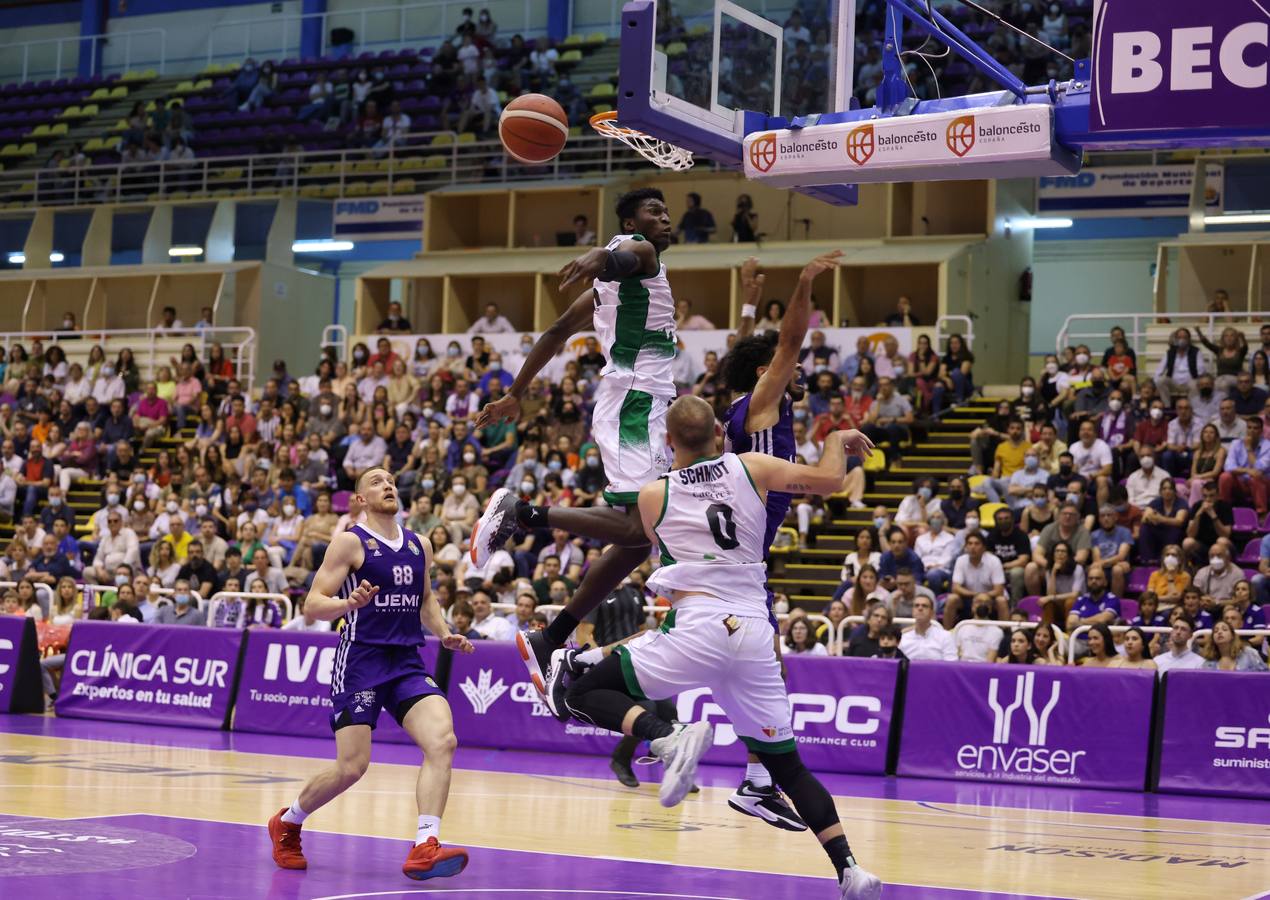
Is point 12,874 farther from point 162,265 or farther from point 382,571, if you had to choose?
point 162,265

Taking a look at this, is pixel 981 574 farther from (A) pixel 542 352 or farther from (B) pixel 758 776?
(A) pixel 542 352

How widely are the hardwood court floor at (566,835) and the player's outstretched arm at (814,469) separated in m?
2.03

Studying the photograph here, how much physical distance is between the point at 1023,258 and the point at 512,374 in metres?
9.42

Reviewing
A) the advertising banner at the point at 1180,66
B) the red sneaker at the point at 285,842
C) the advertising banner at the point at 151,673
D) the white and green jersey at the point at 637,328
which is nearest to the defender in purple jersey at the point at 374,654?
the red sneaker at the point at 285,842

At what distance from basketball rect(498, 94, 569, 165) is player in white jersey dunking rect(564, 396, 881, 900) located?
2131 millimetres

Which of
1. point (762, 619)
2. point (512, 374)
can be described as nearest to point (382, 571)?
point (762, 619)

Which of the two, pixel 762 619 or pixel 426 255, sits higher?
pixel 426 255

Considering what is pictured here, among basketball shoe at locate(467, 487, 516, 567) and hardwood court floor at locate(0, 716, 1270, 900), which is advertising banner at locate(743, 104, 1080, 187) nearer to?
basketball shoe at locate(467, 487, 516, 567)

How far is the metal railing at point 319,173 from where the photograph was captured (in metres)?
29.8

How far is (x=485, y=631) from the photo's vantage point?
16.1 m

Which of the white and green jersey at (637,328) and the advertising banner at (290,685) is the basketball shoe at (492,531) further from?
the advertising banner at (290,685)

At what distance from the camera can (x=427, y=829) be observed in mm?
7699

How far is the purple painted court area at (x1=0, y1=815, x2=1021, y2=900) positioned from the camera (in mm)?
7348

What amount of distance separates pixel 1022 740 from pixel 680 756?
6.93 metres
